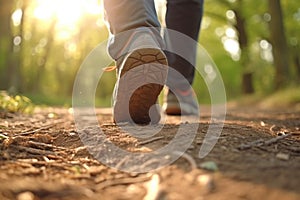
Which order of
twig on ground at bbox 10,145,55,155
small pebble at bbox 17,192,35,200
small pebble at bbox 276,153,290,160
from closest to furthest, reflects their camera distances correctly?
small pebble at bbox 17,192,35,200 < small pebble at bbox 276,153,290,160 < twig on ground at bbox 10,145,55,155

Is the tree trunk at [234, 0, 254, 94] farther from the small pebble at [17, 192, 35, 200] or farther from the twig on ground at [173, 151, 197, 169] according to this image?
the small pebble at [17, 192, 35, 200]

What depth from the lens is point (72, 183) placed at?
942 millimetres

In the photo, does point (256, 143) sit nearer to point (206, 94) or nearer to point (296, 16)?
point (296, 16)

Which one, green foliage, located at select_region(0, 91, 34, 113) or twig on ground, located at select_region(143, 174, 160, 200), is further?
green foliage, located at select_region(0, 91, 34, 113)

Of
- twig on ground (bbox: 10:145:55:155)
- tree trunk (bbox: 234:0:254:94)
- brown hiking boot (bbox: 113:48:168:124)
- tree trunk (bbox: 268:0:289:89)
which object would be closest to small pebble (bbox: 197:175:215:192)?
twig on ground (bbox: 10:145:55:155)

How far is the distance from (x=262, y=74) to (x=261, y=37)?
11.1 ft

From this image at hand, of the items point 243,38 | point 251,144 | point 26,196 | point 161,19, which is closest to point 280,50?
point 161,19

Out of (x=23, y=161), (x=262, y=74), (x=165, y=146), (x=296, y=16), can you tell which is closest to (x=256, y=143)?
(x=165, y=146)

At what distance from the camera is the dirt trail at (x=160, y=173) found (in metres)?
0.84

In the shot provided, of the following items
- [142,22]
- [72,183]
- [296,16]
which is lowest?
[72,183]

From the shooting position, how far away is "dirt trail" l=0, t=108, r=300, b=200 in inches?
33.2

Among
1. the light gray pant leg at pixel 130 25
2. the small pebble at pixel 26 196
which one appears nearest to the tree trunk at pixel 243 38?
the light gray pant leg at pixel 130 25

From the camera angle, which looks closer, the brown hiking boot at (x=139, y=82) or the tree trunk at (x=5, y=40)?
the brown hiking boot at (x=139, y=82)

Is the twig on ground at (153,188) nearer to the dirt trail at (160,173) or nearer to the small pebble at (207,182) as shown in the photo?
the dirt trail at (160,173)
